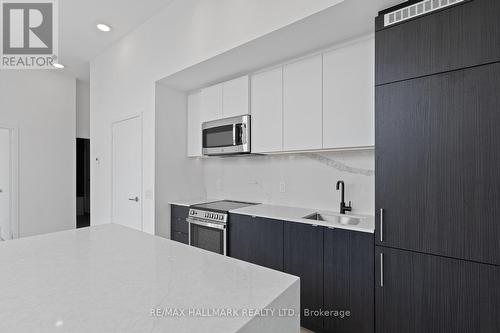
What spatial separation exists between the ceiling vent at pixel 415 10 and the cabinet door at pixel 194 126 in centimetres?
238

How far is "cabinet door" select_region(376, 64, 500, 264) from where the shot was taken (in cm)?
139

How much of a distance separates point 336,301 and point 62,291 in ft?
5.86

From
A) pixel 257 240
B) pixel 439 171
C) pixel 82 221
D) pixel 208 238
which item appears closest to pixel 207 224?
pixel 208 238

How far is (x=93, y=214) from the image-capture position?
4398 millimetres

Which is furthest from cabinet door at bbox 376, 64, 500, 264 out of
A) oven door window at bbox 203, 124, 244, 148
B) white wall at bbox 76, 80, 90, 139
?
white wall at bbox 76, 80, 90, 139

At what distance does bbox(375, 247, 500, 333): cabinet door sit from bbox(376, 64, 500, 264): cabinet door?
8cm

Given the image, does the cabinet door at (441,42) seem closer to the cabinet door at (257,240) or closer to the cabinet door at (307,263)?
the cabinet door at (307,263)

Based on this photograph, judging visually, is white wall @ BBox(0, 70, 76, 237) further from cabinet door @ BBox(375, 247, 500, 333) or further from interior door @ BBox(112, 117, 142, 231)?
cabinet door @ BBox(375, 247, 500, 333)

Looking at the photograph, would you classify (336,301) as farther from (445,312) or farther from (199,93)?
(199,93)

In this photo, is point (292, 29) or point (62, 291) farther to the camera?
point (292, 29)

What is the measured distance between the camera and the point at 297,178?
291 centimetres

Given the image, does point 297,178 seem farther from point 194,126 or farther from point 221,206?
point 194,126

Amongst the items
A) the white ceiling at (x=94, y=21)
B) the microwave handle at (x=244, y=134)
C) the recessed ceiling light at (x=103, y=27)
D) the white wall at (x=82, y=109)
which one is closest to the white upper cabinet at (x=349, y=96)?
the microwave handle at (x=244, y=134)

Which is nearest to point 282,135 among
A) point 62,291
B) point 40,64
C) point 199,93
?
point 199,93
